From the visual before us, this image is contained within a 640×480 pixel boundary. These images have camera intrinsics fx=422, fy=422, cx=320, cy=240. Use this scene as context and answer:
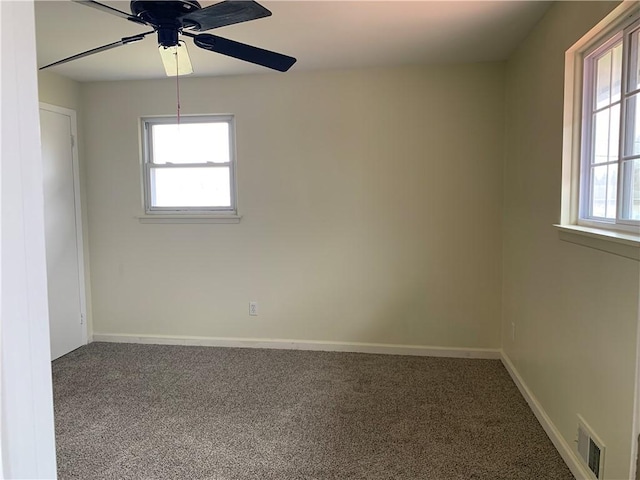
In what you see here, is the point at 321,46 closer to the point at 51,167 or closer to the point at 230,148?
the point at 230,148

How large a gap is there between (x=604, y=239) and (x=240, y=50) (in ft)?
5.75

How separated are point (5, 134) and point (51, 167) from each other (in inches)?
141

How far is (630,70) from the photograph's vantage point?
1.74 meters

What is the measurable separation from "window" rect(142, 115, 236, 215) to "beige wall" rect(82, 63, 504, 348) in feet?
0.35

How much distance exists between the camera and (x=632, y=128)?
5.67 ft

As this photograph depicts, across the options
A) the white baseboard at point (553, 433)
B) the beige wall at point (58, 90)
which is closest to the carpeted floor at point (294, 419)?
the white baseboard at point (553, 433)

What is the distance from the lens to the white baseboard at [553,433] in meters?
1.94

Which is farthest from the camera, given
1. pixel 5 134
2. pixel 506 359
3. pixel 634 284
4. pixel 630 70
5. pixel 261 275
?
pixel 261 275

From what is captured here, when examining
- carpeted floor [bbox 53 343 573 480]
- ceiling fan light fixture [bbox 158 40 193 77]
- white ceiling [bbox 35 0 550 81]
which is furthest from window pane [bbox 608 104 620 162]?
ceiling fan light fixture [bbox 158 40 193 77]

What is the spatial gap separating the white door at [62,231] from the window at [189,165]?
63 centimetres

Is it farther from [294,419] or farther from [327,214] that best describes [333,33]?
[294,419]

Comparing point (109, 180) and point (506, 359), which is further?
point (109, 180)

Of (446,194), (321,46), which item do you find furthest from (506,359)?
(321,46)

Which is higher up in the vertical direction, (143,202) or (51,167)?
(51,167)
